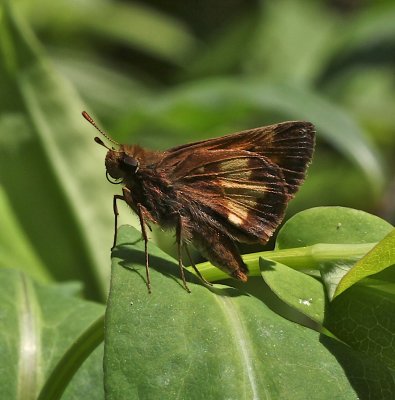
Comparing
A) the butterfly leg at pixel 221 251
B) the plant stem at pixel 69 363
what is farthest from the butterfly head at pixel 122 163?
the plant stem at pixel 69 363

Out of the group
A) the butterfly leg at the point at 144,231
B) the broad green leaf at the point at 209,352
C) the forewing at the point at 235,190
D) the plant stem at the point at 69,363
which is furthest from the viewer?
the forewing at the point at 235,190

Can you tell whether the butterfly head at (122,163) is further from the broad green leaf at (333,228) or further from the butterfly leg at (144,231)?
the broad green leaf at (333,228)

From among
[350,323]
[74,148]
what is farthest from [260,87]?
[350,323]

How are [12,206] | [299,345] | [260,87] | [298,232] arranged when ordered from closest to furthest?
[299,345] < [298,232] < [12,206] < [260,87]

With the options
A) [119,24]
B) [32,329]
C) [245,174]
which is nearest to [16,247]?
[32,329]

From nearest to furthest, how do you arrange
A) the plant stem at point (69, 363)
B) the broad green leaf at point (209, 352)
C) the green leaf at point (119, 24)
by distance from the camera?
the broad green leaf at point (209, 352) → the plant stem at point (69, 363) → the green leaf at point (119, 24)

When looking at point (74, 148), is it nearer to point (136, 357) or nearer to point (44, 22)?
point (136, 357)

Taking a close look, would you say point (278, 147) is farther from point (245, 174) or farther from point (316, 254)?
point (316, 254)
